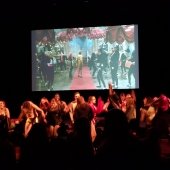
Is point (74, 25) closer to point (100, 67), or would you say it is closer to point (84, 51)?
point (84, 51)

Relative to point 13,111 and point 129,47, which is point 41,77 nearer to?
point 13,111

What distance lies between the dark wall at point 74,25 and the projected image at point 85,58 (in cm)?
32

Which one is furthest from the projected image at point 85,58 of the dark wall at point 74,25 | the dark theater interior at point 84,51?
the dark wall at point 74,25

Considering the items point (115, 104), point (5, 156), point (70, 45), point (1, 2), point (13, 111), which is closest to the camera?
point (5, 156)

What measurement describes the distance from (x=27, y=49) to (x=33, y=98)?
164 cm

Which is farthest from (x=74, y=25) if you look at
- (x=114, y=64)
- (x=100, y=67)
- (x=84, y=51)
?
(x=114, y=64)

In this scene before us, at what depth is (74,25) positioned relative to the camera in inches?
526

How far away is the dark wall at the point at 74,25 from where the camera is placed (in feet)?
41.8

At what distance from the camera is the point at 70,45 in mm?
13195

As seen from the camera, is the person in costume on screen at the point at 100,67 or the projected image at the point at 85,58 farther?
the person in costume on screen at the point at 100,67

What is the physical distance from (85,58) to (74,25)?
1.17 m

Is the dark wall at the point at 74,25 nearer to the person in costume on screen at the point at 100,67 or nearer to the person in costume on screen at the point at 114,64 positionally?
the person in costume on screen at the point at 100,67

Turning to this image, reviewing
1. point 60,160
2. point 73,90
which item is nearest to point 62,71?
point 73,90

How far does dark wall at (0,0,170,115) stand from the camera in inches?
502
